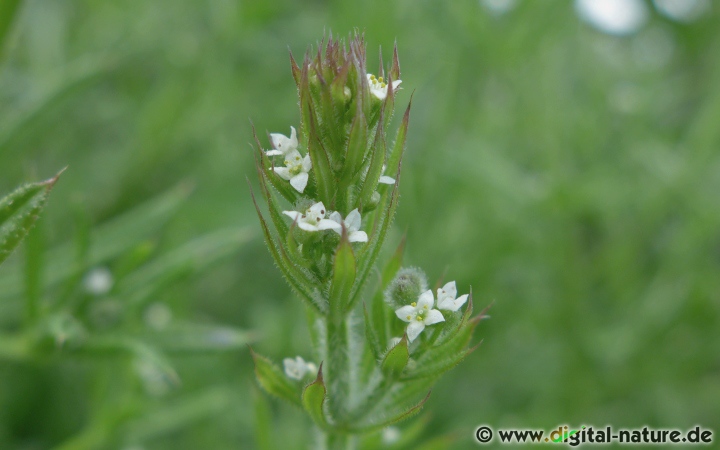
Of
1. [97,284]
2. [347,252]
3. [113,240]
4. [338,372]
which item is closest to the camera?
[347,252]

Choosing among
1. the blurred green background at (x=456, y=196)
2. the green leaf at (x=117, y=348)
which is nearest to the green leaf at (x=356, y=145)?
the green leaf at (x=117, y=348)

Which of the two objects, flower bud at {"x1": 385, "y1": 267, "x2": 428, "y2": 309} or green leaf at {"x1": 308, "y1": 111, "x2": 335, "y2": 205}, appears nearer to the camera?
green leaf at {"x1": 308, "y1": 111, "x2": 335, "y2": 205}

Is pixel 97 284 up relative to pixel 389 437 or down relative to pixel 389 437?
up

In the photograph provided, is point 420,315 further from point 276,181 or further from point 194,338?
point 194,338

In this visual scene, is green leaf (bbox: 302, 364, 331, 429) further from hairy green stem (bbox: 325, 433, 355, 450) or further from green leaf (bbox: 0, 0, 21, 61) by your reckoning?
green leaf (bbox: 0, 0, 21, 61)

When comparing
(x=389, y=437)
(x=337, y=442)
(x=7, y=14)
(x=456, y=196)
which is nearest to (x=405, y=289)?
(x=337, y=442)

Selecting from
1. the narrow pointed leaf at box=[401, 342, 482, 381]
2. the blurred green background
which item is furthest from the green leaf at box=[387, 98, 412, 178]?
the blurred green background
